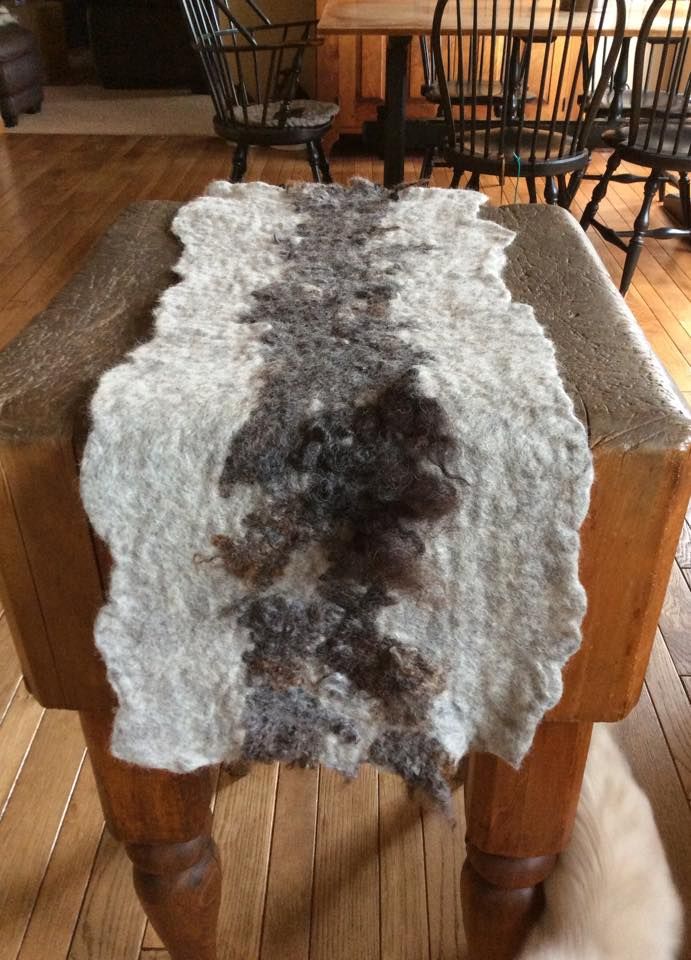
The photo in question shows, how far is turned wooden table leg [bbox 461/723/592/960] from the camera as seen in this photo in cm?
70

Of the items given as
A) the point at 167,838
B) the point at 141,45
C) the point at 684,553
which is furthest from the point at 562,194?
the point at 141,45

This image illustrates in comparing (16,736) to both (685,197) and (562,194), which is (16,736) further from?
(685,197)

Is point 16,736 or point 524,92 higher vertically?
point 524,92

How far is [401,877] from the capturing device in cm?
104

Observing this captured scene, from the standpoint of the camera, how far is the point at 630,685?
62cm

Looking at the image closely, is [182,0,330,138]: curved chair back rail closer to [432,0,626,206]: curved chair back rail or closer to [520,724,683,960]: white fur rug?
[432,0,626,206]: curved chair back rail

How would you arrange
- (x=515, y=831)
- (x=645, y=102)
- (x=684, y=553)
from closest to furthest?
(x=515, y=831)
(x=684, y=553)
(x=645, y=102)

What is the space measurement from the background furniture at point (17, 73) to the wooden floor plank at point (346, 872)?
4169 mm

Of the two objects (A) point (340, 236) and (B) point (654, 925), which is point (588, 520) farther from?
(B) point (654, 925)

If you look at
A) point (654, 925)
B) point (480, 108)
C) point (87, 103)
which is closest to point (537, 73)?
point (480, 108)

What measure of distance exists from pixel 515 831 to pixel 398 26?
2.26m

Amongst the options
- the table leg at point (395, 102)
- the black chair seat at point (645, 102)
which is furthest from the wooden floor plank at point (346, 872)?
the black chair seat at point (645, 102)

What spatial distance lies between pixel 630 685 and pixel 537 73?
369 centimetres

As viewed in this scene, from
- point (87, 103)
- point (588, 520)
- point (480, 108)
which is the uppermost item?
point (588, 520)
